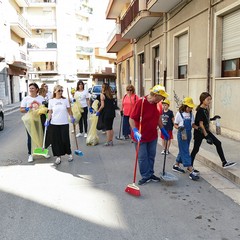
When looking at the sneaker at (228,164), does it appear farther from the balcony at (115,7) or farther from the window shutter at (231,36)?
the balcony at (115,7)

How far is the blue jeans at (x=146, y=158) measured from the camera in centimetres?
519

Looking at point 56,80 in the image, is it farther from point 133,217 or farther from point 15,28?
point 133,217

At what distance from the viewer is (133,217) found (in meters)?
3.95

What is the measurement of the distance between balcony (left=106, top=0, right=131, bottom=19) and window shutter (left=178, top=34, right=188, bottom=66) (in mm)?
11180

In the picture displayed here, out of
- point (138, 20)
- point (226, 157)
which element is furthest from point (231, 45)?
point (138, 20)

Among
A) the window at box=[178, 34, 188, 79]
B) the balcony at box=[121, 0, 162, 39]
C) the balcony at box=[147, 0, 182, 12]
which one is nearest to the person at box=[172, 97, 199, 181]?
the window at box=[178, 34, 188, 79]

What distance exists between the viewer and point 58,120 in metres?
6.48

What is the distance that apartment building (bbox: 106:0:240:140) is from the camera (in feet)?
28.0

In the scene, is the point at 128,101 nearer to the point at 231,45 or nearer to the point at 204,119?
the point at 231,45

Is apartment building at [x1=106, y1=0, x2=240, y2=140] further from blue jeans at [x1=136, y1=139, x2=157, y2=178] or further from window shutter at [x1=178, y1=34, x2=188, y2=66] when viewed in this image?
blue jeans at [x1=136, y1=139, x2=157, y2=178]

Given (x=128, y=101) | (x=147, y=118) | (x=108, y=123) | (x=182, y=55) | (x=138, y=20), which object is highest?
(x=138, y=20)

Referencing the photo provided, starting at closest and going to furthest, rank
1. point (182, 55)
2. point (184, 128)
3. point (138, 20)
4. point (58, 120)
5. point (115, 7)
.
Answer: point (184, 128) < point (58, 120) < point (182, 55) < point (138, 20) < point (115, 7)

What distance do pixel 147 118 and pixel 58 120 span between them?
2242mm

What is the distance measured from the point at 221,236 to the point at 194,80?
308 inches
